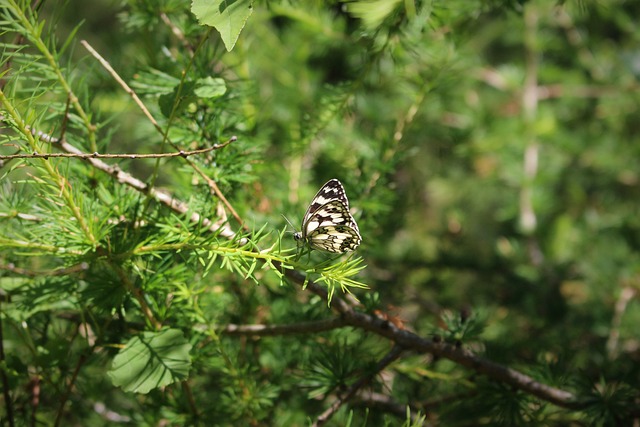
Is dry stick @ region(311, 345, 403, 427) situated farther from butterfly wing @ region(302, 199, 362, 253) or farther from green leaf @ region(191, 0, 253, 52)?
green leaf @ region(191, 0, 253, 52)

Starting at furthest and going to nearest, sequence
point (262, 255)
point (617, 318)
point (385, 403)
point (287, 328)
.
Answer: point (617, 318)
point (385, 403)
point (287, 328)
point (262, 255)

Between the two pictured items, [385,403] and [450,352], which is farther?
[385,403]

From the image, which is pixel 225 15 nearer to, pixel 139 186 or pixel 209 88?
pixel 209 88

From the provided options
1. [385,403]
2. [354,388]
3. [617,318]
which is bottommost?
[617,318]

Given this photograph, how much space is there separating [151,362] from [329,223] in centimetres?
24

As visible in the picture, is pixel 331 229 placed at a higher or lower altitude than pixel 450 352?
higher

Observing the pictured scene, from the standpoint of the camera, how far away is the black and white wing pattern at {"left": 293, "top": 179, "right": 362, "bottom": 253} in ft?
1.70

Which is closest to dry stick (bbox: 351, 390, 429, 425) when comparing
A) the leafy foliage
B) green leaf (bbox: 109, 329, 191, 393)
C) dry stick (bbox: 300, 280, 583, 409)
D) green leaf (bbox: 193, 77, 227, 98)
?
the leafy foliage

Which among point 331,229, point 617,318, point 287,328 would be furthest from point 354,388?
point 617,318

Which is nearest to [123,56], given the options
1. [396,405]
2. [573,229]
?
[396,405]

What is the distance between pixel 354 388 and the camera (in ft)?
2.02

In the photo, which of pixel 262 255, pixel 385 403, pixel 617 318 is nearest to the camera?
pixel 262 255

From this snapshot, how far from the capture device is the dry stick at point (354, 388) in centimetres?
59

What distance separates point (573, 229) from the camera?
4.67 feet
